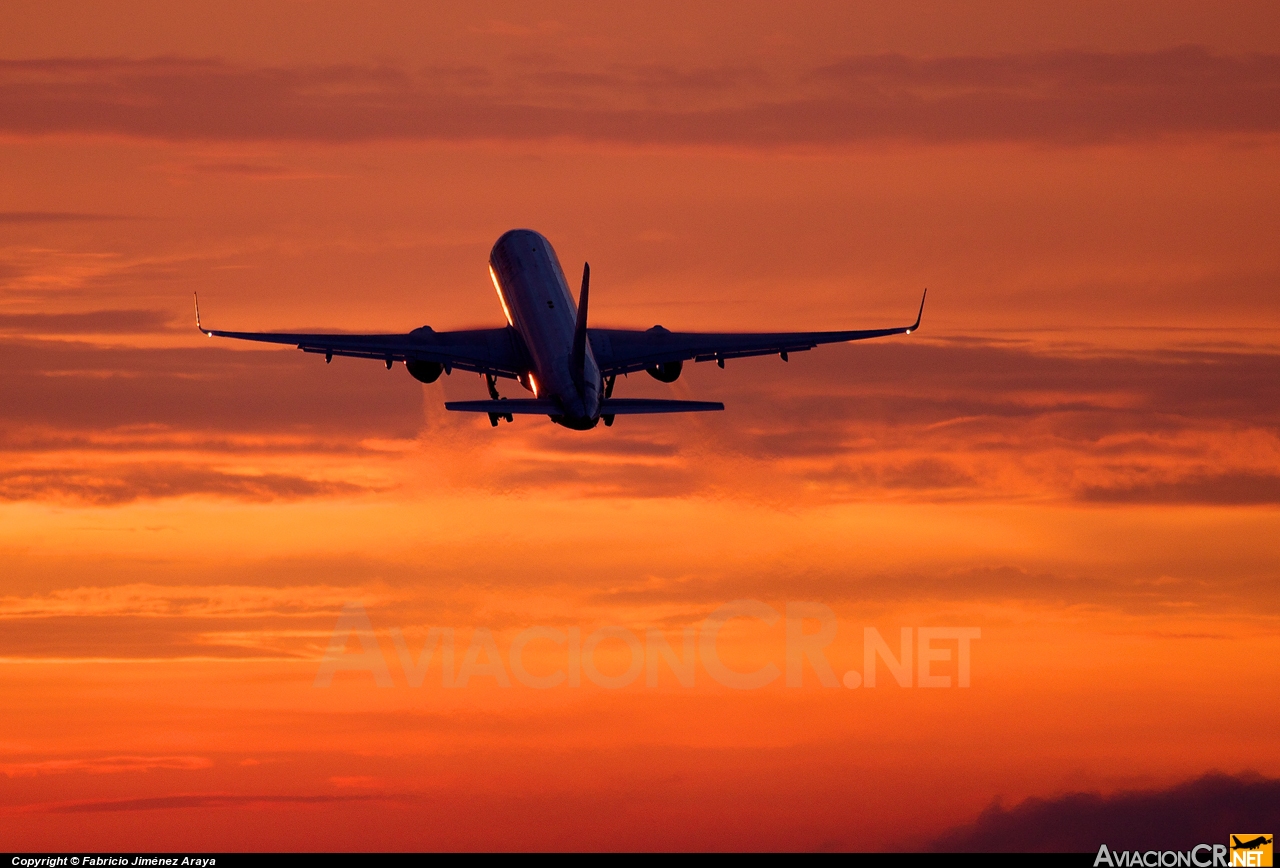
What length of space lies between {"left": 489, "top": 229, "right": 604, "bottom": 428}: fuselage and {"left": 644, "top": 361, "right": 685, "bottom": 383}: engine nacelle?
5051mm

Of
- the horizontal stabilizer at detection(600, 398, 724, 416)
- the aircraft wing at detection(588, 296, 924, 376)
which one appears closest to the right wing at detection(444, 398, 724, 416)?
the horizontal stabilizer at detection(600, 398, 724, 416)

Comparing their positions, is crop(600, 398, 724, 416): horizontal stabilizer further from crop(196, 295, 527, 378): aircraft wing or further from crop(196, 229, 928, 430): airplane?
crop(196, 295, 527, 378): aircraft wing

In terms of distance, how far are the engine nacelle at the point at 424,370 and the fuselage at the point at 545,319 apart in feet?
15.5

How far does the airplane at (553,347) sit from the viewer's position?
98.5 metres

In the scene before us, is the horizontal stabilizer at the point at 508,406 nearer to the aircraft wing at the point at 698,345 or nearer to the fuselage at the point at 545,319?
the fuselage at the point at 545,319

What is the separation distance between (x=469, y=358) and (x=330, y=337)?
760 centimetres

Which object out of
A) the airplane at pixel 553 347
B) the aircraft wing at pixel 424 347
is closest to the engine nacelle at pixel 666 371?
the airplane at pixel 553 347

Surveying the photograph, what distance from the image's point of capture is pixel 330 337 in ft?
336

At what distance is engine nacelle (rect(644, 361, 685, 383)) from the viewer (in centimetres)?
10662

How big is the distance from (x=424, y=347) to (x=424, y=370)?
48.1 inches

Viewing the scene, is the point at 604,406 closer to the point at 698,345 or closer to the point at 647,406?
the point at 647,406
